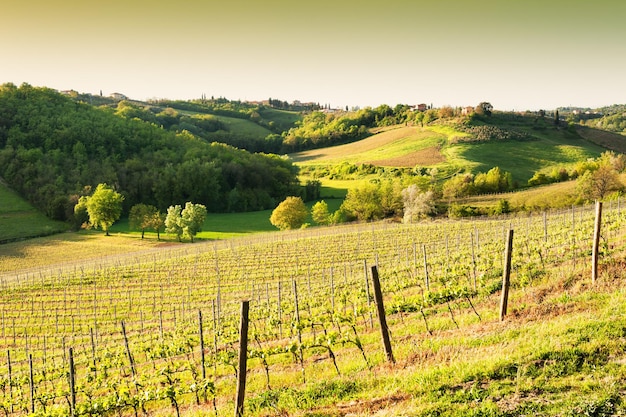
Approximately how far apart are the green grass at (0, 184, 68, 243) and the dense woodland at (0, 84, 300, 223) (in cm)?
181

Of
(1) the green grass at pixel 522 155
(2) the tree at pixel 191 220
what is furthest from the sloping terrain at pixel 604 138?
(2) the tree at pixel 191 220

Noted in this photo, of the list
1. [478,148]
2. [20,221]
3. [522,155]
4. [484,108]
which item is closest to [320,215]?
[20,221]

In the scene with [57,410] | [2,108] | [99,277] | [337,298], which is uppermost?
[2,108]

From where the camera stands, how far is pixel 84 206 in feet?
255

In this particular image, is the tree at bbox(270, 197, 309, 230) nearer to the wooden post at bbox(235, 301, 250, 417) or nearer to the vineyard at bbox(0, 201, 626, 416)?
the vineyard at bbox(0, 201, 626, 416)

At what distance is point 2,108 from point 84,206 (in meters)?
→ 54.3

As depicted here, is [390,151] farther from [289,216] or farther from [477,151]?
[289,216]

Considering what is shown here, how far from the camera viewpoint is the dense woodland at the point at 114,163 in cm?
8900

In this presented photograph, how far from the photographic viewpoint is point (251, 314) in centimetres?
2105

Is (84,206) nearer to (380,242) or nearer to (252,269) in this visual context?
(252,269)

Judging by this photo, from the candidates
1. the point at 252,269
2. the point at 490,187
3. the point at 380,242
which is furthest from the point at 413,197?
the point at 252,269

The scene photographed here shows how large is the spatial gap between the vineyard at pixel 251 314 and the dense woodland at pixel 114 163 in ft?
137

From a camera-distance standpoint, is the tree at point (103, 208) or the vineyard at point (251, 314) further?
the tree at point (103, 208)

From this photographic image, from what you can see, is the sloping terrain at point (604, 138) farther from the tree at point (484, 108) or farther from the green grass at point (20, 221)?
the green grass at point (20, 221)
